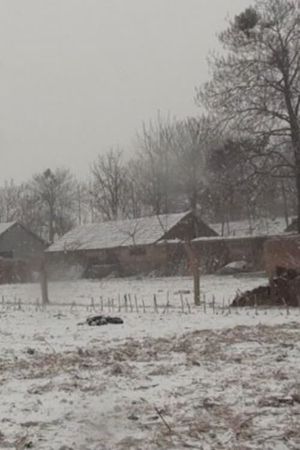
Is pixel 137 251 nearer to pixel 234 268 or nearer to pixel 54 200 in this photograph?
pixel 234 268

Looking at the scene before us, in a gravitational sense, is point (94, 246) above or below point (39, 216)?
below

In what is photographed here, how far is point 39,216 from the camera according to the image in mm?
78875

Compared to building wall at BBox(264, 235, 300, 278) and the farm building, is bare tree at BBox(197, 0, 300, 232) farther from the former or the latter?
the farm building

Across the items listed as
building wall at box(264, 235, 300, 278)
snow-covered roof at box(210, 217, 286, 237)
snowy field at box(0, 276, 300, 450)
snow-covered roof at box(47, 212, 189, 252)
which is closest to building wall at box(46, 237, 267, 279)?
snow-covered roof at box(47, 212, 189, 252)

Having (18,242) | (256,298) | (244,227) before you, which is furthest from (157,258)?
(18,242)

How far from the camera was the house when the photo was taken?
4038cm

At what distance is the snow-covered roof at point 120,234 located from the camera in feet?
150

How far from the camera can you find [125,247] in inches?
1747

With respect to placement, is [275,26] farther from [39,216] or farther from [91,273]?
[39,216]

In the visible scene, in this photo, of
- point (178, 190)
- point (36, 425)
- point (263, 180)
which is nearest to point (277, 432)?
point (36, 425)

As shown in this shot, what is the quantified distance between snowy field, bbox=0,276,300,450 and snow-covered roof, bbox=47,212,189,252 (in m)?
32.4

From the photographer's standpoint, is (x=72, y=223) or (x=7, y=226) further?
(x=72, y=223)

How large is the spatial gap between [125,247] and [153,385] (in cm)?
3739

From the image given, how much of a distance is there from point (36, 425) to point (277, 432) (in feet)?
6.85
